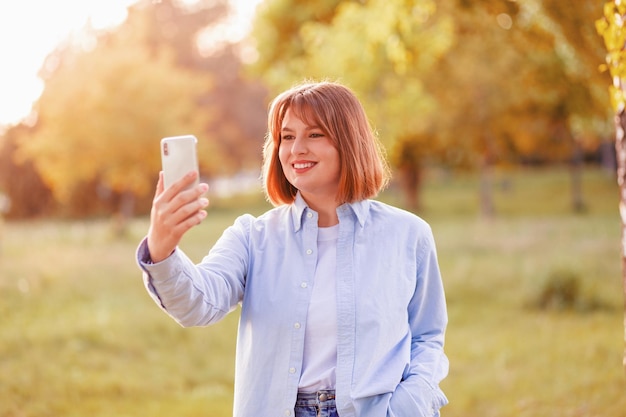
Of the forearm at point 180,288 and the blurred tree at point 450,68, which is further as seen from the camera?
the blurred tree at point 450,68

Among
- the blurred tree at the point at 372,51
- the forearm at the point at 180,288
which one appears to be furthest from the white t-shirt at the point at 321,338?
the blurred tree at the point at 372,51

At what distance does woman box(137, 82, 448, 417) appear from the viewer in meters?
2.45

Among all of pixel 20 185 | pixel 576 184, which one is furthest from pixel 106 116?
pixel 576 184

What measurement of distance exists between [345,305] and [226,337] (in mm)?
7297

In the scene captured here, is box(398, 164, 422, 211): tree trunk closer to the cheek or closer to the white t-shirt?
the cheek

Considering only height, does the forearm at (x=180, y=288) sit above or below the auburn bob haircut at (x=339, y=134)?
below

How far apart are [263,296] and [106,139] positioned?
737 inches

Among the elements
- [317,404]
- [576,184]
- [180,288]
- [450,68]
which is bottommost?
[576,184]

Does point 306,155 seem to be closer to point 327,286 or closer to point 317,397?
point 327,286

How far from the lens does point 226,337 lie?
9547 millimetres

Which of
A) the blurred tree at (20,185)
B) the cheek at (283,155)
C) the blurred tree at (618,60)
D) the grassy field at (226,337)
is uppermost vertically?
the blurred tree at (618,60)

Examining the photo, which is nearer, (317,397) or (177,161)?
(177,161)

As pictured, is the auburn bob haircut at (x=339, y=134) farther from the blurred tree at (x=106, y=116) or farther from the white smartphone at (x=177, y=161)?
the blurred tree at (x=106, y=116)

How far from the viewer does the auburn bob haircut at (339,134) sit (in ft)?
8.48
